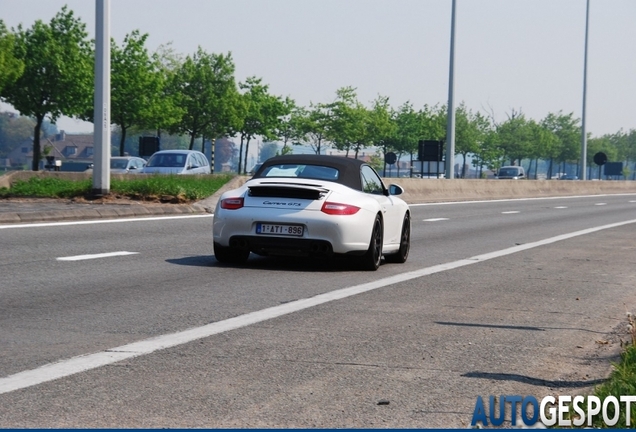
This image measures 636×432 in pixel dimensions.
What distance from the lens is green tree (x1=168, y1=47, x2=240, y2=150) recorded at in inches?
Answer: 3295

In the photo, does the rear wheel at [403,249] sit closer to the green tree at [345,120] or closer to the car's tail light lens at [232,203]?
the car's tail light lens at [232,203]

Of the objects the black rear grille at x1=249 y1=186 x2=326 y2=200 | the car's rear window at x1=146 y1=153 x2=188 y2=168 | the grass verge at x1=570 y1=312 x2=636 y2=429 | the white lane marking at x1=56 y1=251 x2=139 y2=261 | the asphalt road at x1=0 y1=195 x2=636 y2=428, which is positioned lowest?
the white lane marking at x1=56 y1=251 x2=139 y2=261

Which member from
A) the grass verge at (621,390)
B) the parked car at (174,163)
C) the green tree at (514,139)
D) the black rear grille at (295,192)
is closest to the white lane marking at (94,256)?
the black rear grille at (295,192)

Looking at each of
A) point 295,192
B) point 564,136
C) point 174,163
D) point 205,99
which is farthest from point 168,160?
point 564,136

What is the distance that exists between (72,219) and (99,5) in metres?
5.40

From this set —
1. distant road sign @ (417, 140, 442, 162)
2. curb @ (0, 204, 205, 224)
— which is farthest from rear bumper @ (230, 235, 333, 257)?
distant road sign @ (417, 140, 442, 162)

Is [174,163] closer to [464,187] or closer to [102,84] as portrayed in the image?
[464,187]

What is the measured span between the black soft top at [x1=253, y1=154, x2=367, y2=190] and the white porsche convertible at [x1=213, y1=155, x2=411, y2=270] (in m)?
0.02

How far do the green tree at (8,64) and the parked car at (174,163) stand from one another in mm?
22935

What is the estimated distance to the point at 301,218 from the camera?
13328 mm

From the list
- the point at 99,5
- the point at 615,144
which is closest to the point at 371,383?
the point at 99,5

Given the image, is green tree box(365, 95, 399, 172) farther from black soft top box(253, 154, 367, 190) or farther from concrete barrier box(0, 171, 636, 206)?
black soft top box(253, 154, 367, 190)

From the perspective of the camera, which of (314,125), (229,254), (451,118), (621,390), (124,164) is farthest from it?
(314,125)

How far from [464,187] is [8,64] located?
28310 millimetres
